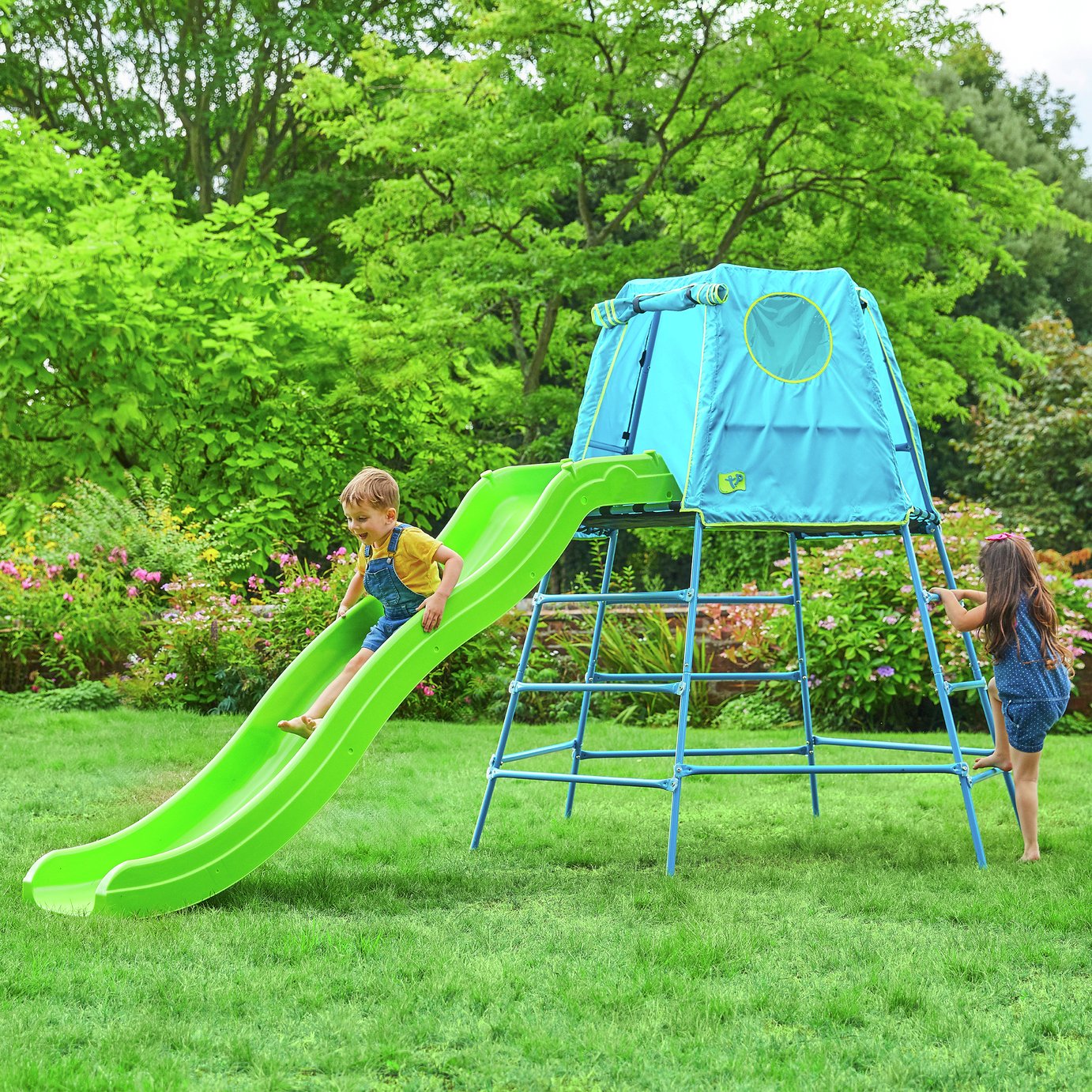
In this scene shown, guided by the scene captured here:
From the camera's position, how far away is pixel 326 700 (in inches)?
191

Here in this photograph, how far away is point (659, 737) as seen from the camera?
27.5 feet

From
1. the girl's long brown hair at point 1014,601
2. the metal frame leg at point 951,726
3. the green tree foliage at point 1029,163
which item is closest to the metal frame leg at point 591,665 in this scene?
the metal frame leg at point 951,726

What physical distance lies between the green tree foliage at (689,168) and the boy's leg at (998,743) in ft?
24.6

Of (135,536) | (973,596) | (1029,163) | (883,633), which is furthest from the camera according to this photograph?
(1029,163)

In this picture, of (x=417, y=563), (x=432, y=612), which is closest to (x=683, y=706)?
(x=432, y=612)

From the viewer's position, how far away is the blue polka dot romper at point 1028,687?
4.93m

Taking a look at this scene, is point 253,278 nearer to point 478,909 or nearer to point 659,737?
point 659,737

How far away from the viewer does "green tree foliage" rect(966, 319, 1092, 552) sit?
16625 mm

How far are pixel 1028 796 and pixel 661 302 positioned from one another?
2590 millimetres

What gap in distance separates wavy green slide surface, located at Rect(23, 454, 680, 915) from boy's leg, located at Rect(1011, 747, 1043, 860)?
1.78 meters

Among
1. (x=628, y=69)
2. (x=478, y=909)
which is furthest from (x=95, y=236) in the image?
(x=478, y=909)

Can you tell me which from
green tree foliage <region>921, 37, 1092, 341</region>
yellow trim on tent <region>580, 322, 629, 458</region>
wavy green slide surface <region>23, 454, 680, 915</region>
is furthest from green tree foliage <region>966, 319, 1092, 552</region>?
wavy green slide surface <region>23, 454, 680, 915</region>

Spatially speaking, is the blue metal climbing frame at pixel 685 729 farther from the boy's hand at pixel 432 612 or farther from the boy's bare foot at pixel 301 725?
the boy's bare foot at pixel 301 725

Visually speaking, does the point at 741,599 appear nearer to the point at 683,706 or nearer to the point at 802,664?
the point at 802,664
